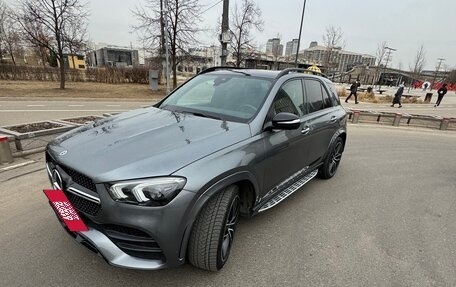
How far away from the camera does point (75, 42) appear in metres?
19.4

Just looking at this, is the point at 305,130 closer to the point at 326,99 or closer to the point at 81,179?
the point at 326,99

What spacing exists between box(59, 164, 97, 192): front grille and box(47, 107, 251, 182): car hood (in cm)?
4

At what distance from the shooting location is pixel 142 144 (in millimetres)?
2244

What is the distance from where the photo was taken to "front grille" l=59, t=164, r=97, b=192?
1.96 metres

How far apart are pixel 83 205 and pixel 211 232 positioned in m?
0.95

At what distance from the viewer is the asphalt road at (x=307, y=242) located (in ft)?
8.00

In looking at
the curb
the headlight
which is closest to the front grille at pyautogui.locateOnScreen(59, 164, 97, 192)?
the headlight

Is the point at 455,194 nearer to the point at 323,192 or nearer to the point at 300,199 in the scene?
the point at 323,192

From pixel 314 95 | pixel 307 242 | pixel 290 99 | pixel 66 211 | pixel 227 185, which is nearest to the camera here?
pixel 66 211

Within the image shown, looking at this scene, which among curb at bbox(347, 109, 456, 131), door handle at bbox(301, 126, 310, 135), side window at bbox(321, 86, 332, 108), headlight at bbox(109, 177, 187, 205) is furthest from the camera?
curb at bbox(347, 109, 456, 131)

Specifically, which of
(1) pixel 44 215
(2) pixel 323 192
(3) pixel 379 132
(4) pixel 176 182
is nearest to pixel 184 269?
(4) pixel 176 182

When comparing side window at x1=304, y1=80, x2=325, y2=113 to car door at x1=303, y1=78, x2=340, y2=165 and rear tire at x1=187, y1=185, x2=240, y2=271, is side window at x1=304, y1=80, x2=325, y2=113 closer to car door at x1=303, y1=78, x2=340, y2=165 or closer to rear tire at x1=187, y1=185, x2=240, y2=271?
car door at x1=303, y1=78, x2=340, y2=165

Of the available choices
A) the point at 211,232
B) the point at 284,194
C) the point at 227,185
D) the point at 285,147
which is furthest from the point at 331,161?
the point at 211,232

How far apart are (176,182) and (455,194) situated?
4793 mm
